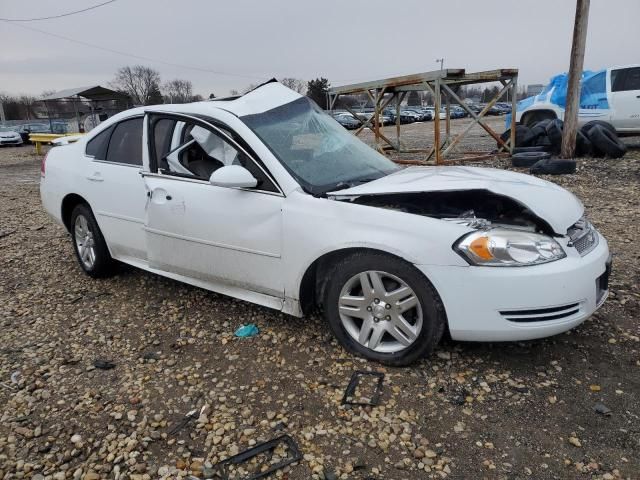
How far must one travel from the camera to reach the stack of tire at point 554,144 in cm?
871

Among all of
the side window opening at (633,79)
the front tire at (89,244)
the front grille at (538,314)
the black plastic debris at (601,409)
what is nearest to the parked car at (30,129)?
the front tire at (89,244)

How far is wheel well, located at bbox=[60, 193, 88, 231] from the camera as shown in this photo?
4395 millimetres

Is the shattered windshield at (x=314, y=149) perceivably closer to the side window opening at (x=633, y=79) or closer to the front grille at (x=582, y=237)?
the front grille at (x=582, y=237)

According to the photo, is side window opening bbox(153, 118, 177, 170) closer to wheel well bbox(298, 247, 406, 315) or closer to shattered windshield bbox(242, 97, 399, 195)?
shattered windshield bbox(242, 97, 399, 195)

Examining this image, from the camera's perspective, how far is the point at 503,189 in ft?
9.34

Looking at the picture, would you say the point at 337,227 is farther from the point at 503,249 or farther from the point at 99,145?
the point at 99,145

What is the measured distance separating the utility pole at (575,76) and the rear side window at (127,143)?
29.4 feet

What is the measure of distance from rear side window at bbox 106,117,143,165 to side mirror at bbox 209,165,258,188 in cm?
109

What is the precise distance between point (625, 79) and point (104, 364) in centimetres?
1200

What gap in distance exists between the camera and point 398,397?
2.56m

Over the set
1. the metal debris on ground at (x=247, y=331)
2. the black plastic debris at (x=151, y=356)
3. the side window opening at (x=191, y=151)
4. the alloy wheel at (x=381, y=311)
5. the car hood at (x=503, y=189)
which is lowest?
the black plastic debris at (x=151, y=356)

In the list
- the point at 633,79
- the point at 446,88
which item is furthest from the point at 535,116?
the point at 446,88

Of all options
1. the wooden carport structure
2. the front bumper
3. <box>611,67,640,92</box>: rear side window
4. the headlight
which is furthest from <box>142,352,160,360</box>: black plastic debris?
<box>611,67,640,92</box>: rear side window

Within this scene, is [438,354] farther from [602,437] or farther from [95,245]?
[95,245]
